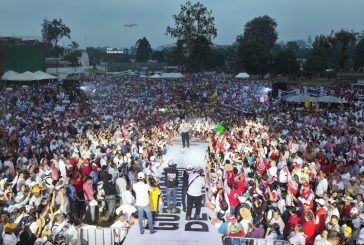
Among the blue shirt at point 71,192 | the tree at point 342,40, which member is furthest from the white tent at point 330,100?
the tree at point 342,40

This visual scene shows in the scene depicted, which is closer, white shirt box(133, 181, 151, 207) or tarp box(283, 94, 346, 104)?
white shirt box(133, 181, 151, 207)

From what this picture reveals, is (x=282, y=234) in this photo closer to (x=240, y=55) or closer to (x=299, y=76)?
(x=240, y=55)

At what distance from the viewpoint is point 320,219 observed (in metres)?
6.59

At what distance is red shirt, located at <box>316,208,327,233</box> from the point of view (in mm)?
6500

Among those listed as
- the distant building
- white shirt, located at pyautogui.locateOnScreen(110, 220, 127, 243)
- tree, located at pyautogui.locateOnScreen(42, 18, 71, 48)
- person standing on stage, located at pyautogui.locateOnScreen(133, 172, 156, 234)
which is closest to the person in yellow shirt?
person standing on stage, located at pyautogui.locateOnScreen(133, 172, 156, 234)

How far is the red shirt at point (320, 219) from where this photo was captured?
21.3ft

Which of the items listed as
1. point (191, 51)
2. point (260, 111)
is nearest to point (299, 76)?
point (191, 51)

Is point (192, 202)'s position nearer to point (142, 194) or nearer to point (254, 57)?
point (142, 194)

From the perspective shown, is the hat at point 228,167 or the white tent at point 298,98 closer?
the hat at point 228,167

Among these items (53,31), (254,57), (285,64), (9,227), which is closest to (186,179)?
(9,227)

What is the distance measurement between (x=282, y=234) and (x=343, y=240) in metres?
0.96

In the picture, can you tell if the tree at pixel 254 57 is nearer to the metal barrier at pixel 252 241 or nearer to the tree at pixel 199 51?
the tree at pixel 199 51

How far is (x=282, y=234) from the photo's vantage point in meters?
6.42

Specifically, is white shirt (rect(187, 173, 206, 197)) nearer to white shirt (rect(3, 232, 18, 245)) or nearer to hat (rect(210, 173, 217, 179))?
hat (rect(210, 173, 217, 179))
